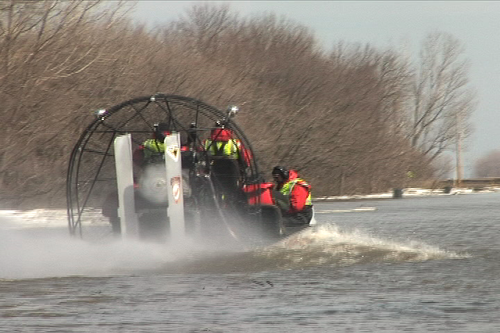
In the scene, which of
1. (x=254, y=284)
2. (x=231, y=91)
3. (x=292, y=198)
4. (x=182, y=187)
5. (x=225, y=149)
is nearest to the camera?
(x=254, y=284)

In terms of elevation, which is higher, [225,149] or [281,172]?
[225,149]

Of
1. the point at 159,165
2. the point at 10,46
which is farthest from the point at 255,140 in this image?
the point at 159,165

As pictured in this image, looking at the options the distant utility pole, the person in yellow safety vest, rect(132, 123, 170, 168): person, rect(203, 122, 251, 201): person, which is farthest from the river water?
the distant utility pole

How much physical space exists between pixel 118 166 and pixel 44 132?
2296cm

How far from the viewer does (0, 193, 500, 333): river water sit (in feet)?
35.8

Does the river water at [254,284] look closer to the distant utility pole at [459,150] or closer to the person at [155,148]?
the person at [155,148]

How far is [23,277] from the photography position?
15.5 meters

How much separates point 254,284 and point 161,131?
4.73 meters

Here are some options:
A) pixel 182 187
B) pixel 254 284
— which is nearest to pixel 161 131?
pixel 182 187

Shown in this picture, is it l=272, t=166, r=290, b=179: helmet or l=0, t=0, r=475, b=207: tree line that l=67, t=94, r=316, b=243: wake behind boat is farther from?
l=0, t=0, r=475, b=207: tree line

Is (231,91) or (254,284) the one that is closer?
(254,284)

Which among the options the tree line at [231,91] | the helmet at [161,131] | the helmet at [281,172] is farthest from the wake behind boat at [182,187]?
the tree line at [231,91]

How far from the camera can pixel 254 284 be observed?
1430 centimetres

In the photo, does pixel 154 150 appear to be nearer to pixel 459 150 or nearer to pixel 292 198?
pixel 292 198
